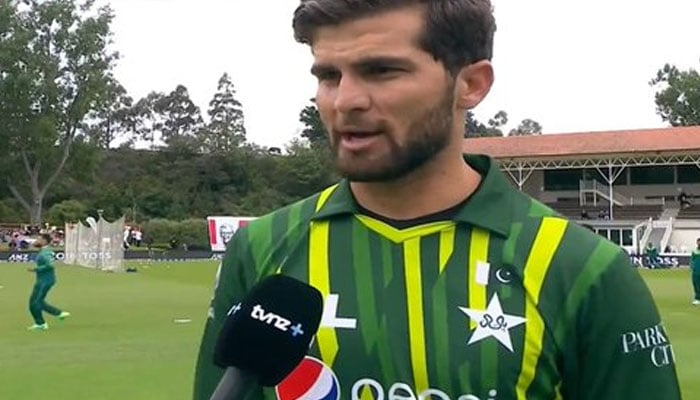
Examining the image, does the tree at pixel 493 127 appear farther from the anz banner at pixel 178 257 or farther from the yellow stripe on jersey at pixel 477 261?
the yellow stripe on jersey at pixel 477 261

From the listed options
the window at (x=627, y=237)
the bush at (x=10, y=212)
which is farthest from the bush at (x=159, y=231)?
the window at (x=627, y=237)

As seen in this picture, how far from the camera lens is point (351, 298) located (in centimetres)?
231

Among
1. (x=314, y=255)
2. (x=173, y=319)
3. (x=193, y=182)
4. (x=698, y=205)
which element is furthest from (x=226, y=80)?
(x=314, y=255)

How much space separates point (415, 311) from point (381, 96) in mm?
421

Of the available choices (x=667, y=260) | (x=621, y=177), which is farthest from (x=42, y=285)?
(x=621, y=177)

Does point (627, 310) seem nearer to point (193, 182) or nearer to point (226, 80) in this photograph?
point (193, 182)

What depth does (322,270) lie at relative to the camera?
2.37 metres

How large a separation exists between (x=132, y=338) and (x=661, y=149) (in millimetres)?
48776

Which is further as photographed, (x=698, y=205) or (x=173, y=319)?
(x=698, y=205)

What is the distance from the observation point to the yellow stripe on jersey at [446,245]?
2.31m

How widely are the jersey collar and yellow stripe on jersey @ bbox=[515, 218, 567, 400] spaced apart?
0.08 meters

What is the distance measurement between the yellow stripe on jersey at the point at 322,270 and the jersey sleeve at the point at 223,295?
0.14 meters

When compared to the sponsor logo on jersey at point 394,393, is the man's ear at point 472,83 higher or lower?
higher

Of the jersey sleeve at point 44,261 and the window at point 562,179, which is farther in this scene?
the window at point 562,179
